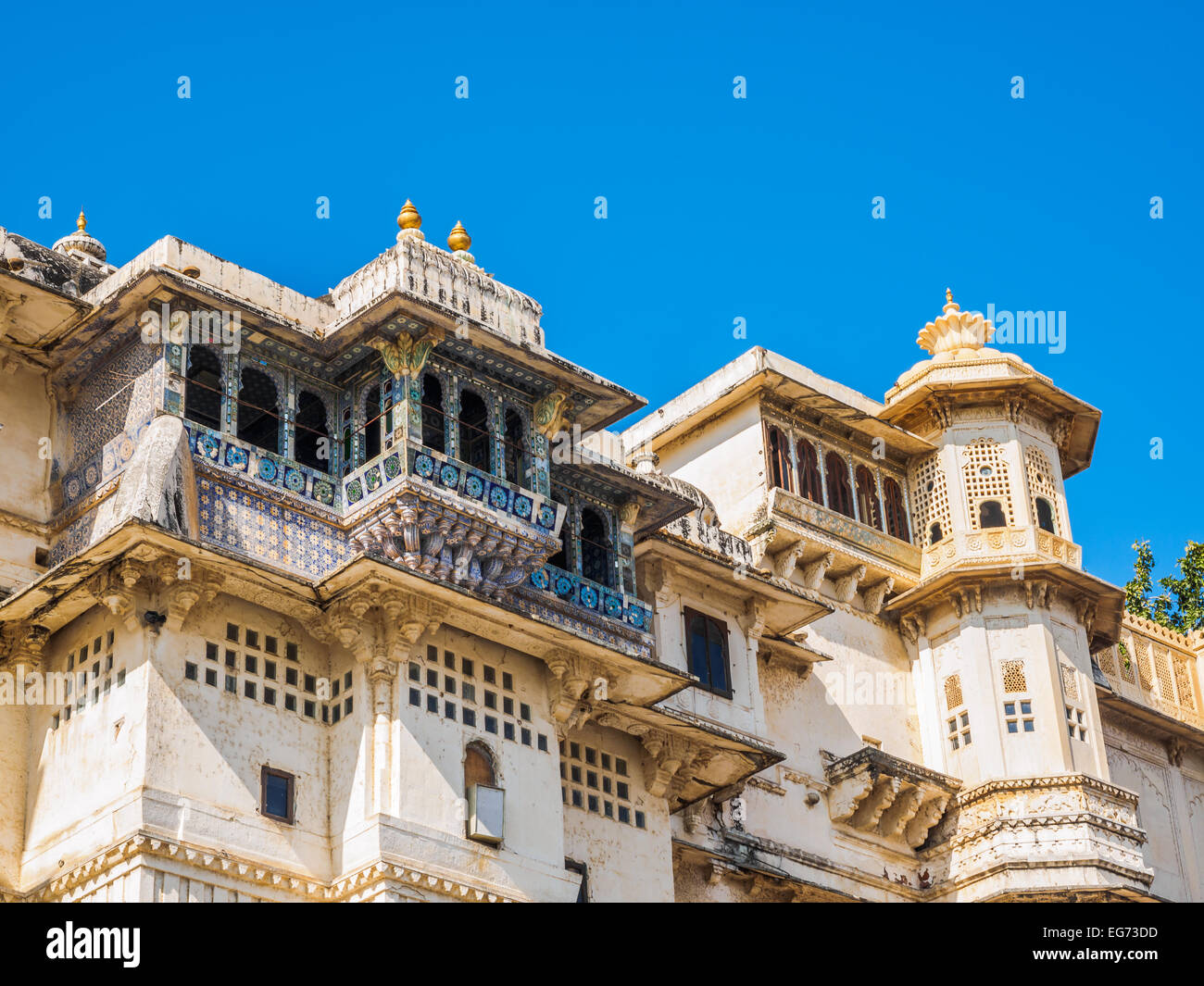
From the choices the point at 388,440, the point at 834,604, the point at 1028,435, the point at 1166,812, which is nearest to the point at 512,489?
the point at 388,440

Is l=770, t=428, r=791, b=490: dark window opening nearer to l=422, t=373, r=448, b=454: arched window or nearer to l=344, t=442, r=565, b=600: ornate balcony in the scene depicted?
l=344, t=442, r=565, b=600: ornate balcony

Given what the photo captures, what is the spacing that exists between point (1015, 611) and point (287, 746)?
13.2 m

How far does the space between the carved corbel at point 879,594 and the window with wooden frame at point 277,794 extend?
12.4 meters

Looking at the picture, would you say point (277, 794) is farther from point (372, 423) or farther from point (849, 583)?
point (849, 583)

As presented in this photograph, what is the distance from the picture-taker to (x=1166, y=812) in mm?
34562

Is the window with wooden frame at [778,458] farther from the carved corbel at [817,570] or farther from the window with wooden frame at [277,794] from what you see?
the window with wooden frame at [277,794]

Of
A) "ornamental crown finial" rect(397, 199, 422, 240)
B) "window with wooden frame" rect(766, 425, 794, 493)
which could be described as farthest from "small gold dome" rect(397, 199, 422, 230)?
"window with wooden frame" rect(766, 425, 794, 493)

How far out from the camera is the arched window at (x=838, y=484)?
31984mm

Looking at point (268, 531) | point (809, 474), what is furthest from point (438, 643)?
point (809, 474)

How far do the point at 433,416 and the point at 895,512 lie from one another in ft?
36.5

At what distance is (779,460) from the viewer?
103ft

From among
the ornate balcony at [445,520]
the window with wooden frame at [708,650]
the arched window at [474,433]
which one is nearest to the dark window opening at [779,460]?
the window with wooden frame at [708,650]

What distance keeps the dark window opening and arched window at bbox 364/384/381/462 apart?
872cm

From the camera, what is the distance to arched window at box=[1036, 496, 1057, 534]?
32312 mm
